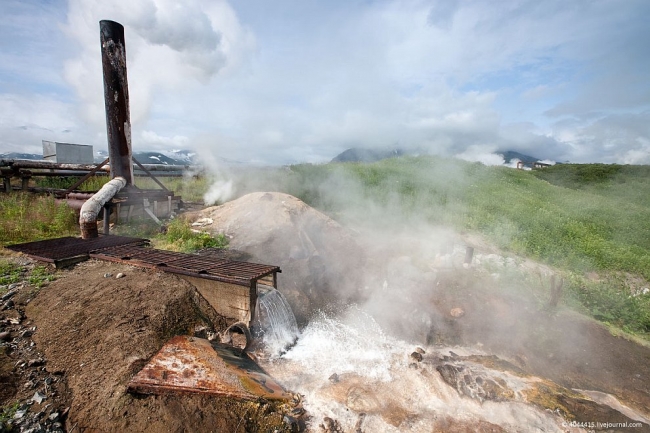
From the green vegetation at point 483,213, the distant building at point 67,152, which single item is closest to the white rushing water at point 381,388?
the green vegetation at point 483,213

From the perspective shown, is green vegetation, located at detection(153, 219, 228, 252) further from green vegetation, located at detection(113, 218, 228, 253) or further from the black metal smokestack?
the black metal smokestack

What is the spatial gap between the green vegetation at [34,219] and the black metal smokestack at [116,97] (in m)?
1.55

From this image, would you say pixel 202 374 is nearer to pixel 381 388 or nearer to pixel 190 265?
pixel 381 388

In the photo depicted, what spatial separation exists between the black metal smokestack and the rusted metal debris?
6362 mm

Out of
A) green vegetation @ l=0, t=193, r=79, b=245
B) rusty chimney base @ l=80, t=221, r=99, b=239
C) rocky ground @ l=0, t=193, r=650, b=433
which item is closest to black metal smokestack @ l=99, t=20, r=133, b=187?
green vegetation @ l=0, t=193, r=79, b=245

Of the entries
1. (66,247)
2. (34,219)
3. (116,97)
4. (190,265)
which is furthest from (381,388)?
(34,219)

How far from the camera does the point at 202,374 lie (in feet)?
10.8

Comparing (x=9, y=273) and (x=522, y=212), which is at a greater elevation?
(x=522, y=212)

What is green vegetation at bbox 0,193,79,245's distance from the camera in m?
6.89

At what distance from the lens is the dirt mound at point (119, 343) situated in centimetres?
281

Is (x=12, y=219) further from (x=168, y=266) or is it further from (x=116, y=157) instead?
(x=168, y=266)

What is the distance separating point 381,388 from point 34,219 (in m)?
8.95

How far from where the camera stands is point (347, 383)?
13.9 feet

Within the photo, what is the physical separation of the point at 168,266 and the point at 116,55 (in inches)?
238
